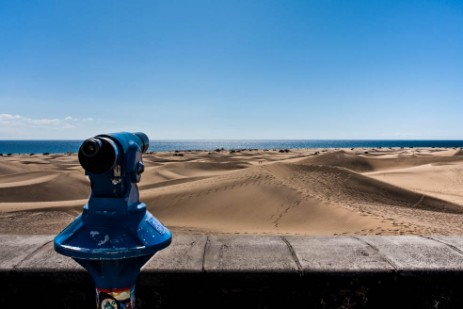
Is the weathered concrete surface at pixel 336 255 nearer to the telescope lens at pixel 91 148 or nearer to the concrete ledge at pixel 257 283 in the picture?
the concrete ledge at pixel 257 283

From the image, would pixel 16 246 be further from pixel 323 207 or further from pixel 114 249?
pixel 323 207

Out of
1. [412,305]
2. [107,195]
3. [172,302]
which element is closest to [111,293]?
[107,195]

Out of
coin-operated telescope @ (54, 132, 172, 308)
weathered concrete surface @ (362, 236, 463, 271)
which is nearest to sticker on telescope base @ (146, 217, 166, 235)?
coin-operated telescope @ (54, 132, 172, 308)

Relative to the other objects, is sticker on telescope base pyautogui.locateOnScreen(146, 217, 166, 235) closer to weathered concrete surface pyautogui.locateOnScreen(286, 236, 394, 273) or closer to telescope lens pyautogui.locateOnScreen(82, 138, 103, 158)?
telescope lens pyautogui.locateOnScreen(82, 138, 103, 158)

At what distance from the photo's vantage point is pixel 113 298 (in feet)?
4.94

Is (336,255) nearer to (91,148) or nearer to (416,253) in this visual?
(416,253)

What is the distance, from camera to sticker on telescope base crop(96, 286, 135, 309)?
1.49m

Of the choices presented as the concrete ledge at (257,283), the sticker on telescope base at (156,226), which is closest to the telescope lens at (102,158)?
the sticker on telescope base at (156,226)

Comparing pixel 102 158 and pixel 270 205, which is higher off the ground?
pixel 102 158

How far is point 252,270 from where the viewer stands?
6.38 feet

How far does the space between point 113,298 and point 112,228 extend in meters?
0.34

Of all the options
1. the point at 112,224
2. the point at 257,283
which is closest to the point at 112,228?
the point at 112,224

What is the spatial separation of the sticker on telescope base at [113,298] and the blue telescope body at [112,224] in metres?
0.03

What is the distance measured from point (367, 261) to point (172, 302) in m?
1.15
